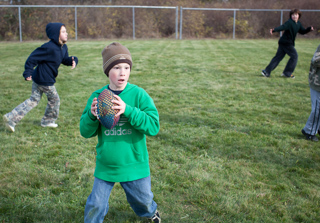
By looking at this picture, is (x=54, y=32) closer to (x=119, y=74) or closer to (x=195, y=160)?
(x=195, y=160)

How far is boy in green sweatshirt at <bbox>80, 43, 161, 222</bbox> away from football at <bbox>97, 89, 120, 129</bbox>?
0.09 metres

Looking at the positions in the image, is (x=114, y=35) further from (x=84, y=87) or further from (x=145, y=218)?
(x=145, y=218)

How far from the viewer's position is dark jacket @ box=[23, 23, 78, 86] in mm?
4906

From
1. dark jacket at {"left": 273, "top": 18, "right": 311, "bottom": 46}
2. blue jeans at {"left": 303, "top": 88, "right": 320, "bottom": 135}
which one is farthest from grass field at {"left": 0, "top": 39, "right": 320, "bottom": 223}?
dark jacket at {"left": 273, "top": 18, "right": 311, "bottom": 46}

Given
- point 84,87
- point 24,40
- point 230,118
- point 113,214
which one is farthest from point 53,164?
point 24,40

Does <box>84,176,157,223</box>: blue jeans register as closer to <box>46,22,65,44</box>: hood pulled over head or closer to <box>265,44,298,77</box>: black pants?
<box>46,22,65,44</box>: hood pulled over head

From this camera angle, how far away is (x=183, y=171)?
3.95 m

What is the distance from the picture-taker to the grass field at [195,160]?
3146 mm

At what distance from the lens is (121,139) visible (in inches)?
94.7

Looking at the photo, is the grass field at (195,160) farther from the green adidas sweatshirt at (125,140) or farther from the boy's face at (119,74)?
the boy's face at (119,74)

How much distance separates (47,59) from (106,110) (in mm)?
3230

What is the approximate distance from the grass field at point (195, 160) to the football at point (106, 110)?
1178 millimetres

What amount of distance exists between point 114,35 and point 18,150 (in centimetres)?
2196

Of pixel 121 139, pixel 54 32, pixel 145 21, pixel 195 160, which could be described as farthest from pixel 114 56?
pixel 145 21
